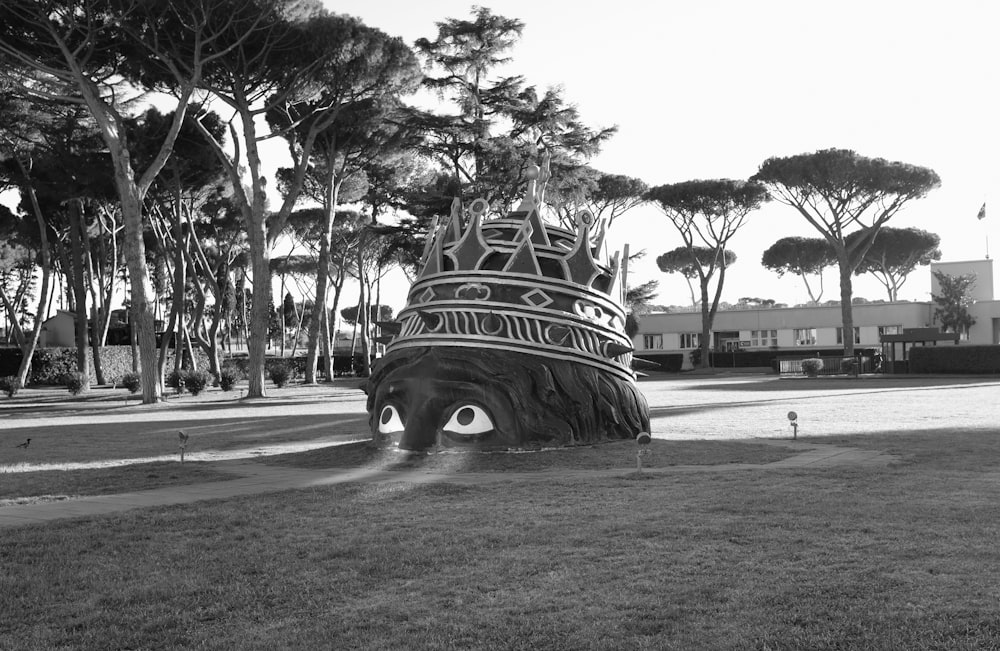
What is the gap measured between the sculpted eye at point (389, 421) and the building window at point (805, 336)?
186 ft

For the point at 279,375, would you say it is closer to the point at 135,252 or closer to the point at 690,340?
the point at 135,252

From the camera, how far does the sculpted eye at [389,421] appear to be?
42.9 ft

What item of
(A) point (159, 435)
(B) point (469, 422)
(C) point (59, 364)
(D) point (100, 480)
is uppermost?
(C) point (59, 364)

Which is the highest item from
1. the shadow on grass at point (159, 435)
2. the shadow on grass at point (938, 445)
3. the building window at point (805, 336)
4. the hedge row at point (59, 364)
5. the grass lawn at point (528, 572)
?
the building window at point (805, 336)

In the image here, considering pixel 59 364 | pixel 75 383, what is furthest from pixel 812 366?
pixel 59 364

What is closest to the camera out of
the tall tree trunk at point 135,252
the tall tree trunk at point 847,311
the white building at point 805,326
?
the tall tree trunk at point 135,252

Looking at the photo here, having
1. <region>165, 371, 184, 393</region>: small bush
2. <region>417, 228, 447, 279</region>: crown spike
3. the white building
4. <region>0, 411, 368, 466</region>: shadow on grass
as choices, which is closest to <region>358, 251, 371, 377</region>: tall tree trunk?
<region>165, 371, 184, 393</region>: small bush

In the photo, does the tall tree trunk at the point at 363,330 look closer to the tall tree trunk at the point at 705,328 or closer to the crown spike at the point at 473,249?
the tall tree trunk at the point at 705,328

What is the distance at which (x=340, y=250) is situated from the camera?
5634 centimetres

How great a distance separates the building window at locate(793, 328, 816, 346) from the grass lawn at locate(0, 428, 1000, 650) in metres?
58.3

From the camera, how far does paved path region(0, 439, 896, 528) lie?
30.4 ft

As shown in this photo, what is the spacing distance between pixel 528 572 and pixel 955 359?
44.6 meters

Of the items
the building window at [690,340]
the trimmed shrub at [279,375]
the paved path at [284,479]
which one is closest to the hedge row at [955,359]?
the building window at [690,340]

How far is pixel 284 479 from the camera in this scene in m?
11.4
